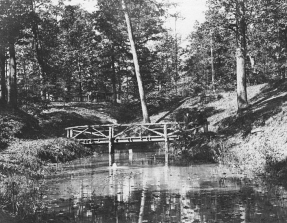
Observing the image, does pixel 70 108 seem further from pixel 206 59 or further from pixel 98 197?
pixel 98 197

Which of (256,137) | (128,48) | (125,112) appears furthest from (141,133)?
(128,48)

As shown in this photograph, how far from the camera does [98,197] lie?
9898mm

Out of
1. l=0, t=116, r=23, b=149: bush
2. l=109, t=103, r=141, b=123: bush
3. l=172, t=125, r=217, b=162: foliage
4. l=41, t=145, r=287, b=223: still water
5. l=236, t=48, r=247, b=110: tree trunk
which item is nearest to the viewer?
l=41, t=145, r=287, b=223: still water

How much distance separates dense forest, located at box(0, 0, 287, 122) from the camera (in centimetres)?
2353

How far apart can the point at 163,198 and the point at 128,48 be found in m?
36.1

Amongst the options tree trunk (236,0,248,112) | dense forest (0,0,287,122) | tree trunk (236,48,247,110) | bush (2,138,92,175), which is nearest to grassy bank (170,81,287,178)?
tree trunk (236,48,247,110)

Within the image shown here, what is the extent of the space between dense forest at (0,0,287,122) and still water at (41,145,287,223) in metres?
12.0

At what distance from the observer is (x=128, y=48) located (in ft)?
145

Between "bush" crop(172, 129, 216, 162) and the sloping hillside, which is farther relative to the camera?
"bush" crop(172, 129, 216, 162)

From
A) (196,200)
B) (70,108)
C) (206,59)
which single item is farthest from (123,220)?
(206,59)

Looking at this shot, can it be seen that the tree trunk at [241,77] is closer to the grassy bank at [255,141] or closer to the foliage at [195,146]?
the grassy bank at [255,141]

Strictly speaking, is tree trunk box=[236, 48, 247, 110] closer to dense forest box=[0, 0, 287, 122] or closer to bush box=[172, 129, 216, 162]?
dense forest box=[0, 0, 287, 122]

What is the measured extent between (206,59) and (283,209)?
44196 millimetres

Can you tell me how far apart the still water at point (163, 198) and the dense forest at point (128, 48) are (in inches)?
473
